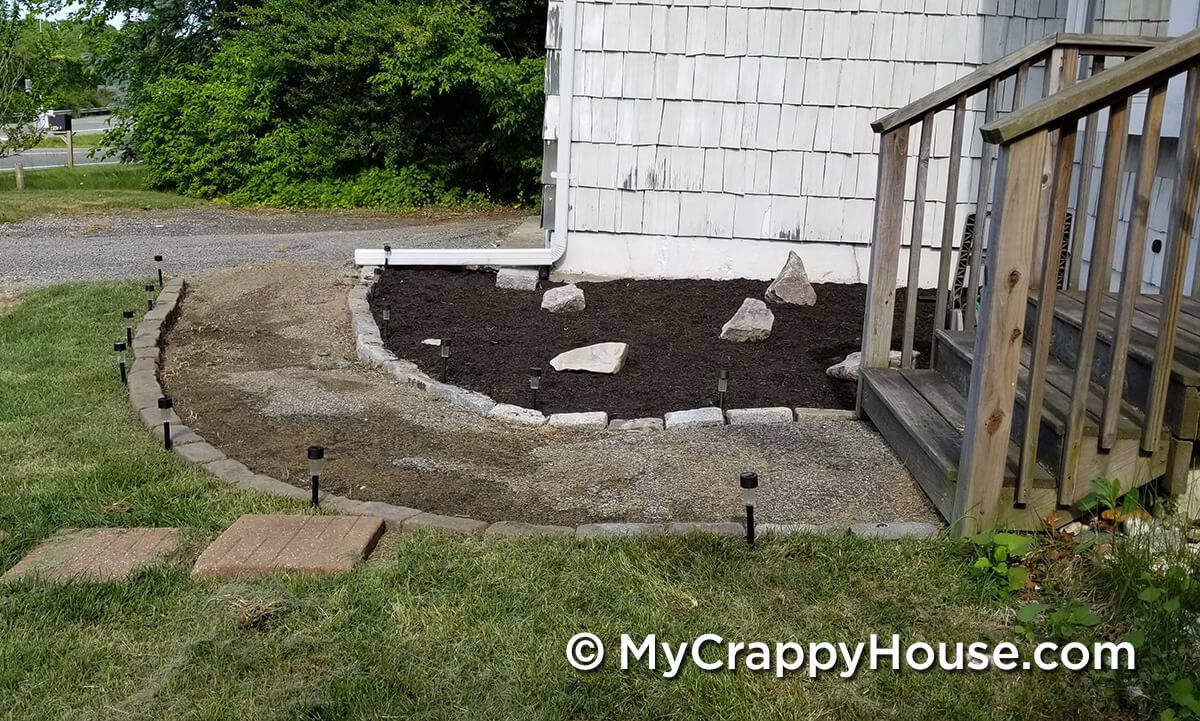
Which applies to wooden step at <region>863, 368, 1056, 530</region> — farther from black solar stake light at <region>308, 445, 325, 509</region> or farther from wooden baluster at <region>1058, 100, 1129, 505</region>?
black solar stake light at <region>308, 445, 325, 509</region>

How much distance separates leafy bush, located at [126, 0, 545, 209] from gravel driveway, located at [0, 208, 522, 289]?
41.9 inches

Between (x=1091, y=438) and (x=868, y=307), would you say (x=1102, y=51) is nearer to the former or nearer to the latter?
(x=868, y=307)

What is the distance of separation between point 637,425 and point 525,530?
4.96 feet

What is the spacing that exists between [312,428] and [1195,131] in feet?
12.5

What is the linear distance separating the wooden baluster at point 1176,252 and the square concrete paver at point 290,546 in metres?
2.46

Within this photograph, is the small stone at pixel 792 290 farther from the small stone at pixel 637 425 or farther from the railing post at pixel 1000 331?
the railing post at pixel 1000 331

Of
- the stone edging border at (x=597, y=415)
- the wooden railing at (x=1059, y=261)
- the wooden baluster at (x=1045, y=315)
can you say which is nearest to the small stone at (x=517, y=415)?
the stone edging border at (x=597, y=415)

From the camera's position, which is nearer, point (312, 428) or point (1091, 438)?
point (1091, 438)

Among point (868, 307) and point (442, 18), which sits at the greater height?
point (442, 18)

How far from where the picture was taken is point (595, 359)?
6.17 m

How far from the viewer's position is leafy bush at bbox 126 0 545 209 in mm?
15273

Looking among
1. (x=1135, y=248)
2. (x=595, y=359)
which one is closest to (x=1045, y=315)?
(x=1135, y=248)

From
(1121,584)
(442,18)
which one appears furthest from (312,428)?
(442,18)

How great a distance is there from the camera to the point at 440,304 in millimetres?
8062
